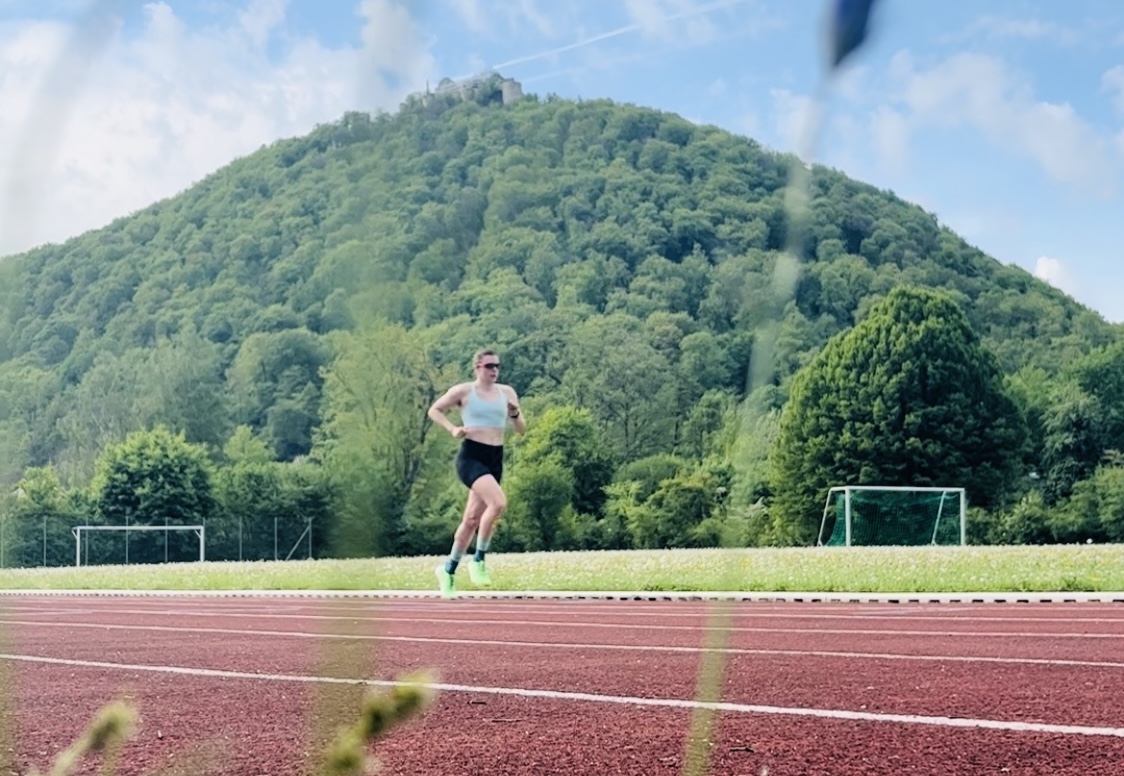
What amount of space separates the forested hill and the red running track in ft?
0.52

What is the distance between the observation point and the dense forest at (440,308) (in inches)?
25.8

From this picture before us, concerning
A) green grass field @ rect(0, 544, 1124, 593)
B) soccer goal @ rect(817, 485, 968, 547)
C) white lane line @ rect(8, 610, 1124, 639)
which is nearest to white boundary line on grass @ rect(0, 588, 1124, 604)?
green grass field @ rect(0, 544, 1124, 593)

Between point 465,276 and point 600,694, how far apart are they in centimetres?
395

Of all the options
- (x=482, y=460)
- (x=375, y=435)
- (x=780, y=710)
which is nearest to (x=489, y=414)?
(x=482, y=460)

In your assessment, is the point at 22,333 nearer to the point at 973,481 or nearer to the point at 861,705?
the point at 861,705

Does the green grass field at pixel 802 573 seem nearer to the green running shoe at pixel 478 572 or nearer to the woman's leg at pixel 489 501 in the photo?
the green running shoe at pixel 478 572

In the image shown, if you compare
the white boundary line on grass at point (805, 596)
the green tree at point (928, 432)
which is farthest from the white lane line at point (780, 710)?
the white boundary line on grass at point (805, 596)

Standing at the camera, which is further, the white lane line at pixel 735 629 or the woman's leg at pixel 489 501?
the woman's leg at pixel 489 501

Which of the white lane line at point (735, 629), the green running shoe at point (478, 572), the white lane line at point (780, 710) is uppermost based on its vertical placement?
the white lane line at point (780, 710)

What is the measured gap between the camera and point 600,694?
15.3 feet

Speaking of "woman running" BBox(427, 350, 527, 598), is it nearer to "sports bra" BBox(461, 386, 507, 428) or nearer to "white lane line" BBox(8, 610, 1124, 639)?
"sports bra" BBox(461, 386, 507, 428)

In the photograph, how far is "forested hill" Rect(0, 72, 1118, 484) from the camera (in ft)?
2.18

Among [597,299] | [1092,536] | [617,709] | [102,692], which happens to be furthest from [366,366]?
[1092,536]

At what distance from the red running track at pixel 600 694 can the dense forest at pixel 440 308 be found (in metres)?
0.09
